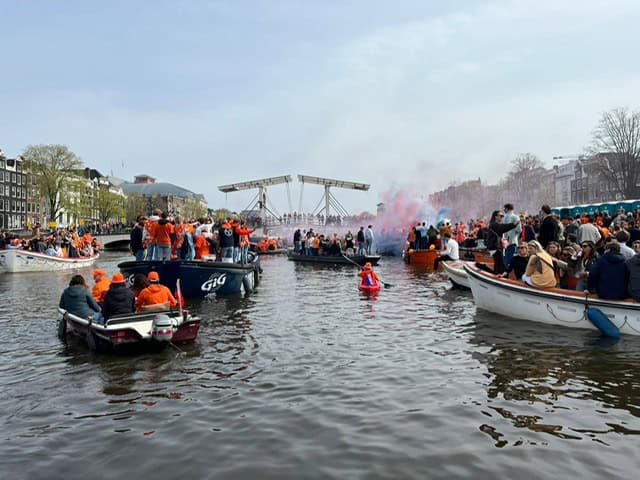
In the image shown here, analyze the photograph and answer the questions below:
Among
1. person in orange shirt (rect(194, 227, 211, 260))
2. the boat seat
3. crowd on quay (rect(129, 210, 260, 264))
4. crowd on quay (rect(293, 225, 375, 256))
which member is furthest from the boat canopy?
person in orange shirt (rect(194, 227, 211, 260))

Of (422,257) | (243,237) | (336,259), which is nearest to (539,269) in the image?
(243,237)

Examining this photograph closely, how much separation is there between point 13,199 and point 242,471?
335ft

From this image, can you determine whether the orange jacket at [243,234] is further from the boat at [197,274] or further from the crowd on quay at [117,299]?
the crowd on quay at [117,299]

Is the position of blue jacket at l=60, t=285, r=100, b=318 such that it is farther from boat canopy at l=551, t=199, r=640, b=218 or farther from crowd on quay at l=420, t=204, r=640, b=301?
boat canopy at l=551, t=199, r=640, b=218

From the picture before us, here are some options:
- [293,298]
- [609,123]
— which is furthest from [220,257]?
[609,123]

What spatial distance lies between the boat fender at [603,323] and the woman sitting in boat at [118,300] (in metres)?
9.37

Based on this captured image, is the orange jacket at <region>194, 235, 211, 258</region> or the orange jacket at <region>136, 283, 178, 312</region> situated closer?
the orange jacket at <region>136, 283, 178, 312</region>

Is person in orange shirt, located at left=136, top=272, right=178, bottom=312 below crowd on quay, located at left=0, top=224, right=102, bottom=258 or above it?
below

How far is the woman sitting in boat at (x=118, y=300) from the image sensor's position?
10672 millimetres

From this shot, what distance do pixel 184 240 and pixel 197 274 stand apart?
154cm

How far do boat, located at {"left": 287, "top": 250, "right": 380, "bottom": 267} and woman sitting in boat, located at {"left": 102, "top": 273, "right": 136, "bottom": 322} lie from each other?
21.6 m

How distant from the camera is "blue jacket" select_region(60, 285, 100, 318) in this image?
37.4ft

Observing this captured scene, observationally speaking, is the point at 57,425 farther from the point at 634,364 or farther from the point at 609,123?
the point at 609,123

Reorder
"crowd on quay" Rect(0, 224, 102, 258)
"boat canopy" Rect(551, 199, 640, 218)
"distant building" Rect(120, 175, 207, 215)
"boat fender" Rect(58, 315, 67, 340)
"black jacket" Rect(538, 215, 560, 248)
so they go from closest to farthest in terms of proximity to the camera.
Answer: "boat fender" Rect(58, 315, 67, 340) < "black jacket" Rect(538, 215, 560, 248) < "crowd on quay" Rect(0, 224, 102, 258) < "boat canopy" Rect(551, 199, 640, 218) < "distant building" Rect(120, 175, 207, 215)
